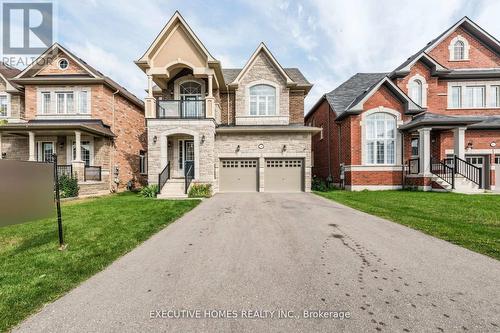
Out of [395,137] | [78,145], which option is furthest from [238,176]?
[395,137]

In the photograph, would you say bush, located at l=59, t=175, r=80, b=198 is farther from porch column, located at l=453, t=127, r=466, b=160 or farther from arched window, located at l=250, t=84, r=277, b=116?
porch column, located at l=453, t=127, r=466, b=160

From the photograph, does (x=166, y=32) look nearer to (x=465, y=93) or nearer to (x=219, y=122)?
(x=219, y=122)

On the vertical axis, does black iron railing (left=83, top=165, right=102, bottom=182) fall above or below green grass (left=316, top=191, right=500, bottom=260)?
above

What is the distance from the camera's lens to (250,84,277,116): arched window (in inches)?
659

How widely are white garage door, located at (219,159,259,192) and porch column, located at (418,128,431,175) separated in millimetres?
10529

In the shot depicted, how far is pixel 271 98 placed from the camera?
16.8 m

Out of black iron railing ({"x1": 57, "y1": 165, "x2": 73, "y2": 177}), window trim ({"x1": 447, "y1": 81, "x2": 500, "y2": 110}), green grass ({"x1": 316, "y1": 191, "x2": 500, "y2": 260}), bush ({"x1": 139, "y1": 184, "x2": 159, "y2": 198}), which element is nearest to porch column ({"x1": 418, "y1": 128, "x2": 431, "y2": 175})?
green grass ({"x1": 316, "y1": 191, "x2": 500, "y2": 260})

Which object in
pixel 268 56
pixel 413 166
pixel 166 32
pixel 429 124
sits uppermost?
pixel 166 32

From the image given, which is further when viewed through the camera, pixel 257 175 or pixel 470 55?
pixel 470 55

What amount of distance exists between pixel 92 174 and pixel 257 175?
11400 mm

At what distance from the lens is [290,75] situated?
1912cm

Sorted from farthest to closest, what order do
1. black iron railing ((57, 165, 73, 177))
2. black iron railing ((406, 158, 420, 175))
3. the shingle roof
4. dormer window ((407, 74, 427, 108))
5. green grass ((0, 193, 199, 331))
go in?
the shingle roof, dormer window ((407, 74, 427, 108)), black iron railing ((406, 158, 420, 175)), black iron railing ((57, 165, 73, 177)), green grass ((0, 193, 199, 331))

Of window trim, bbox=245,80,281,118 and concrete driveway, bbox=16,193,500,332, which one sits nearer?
concrete driveway, bbox=16,193,500,332

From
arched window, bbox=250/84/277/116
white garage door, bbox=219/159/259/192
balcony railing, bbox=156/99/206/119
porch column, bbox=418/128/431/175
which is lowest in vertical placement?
white garage door, bbox=219/159/259/192
